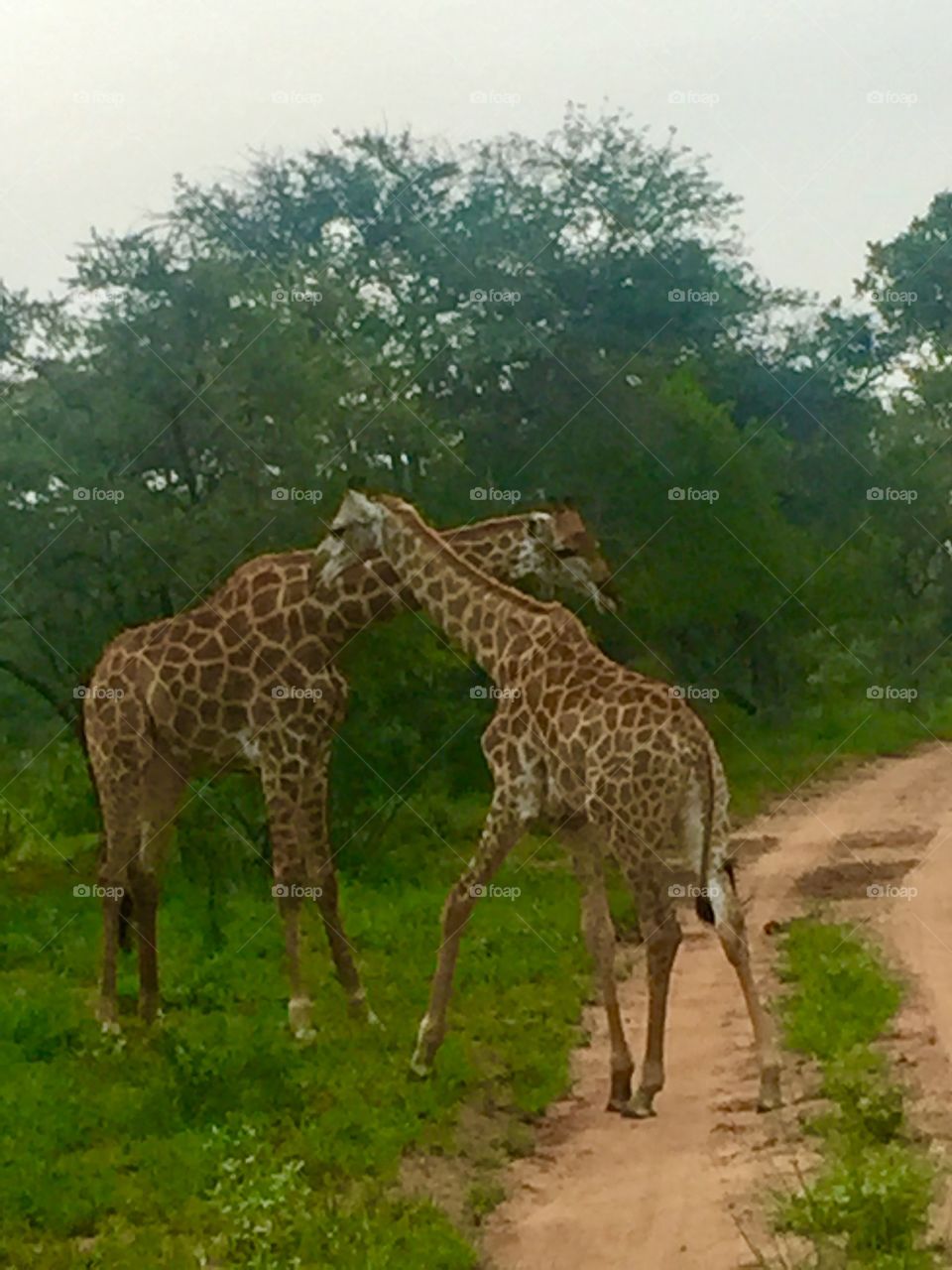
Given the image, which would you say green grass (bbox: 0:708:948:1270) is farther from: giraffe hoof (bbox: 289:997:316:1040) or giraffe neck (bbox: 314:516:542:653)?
giraffe neck (bbox: 314:516:542:653)

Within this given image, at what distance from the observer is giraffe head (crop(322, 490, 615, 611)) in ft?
27.2

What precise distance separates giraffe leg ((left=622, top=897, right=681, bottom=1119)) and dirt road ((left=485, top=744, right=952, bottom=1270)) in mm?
101

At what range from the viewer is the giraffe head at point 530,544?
27.2 feet

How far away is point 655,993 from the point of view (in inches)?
267

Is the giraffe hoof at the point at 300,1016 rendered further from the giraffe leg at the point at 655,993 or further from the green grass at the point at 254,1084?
the giraffe leg at the point at 655,993

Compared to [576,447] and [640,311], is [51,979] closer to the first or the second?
[576,447]

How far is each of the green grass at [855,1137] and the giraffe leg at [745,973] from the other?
242 millimetres

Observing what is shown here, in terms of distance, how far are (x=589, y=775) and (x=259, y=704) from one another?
7.12ft

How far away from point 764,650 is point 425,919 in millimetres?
9710

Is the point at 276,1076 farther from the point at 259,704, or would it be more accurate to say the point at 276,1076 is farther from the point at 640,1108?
the point at 259,704

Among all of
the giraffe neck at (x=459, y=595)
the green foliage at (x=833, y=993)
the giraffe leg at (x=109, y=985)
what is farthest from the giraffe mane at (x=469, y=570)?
the giraffe leg at (x=109, y=985)

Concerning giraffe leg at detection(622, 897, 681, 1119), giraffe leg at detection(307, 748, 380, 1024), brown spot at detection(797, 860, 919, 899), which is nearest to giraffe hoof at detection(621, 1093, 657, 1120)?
giraffe leg at detection(622, 897, 681, 1119)

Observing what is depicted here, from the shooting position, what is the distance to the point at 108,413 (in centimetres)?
1197

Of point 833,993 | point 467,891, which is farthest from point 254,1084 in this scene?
point 833,993
